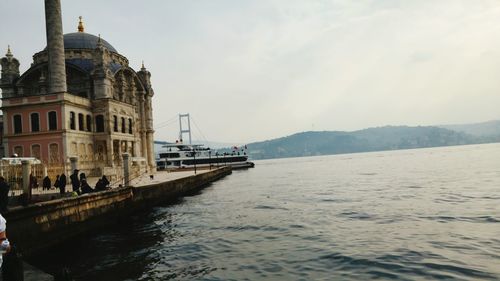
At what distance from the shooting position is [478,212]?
16781 millimetres

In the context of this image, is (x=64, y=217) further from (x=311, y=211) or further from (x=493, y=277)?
(x=493, y=277)

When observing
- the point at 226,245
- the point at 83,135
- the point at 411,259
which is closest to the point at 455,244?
the point at 411,259

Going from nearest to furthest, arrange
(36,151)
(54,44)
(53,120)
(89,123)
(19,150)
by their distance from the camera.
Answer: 1. (53,120)
2. (36,151)
3. (19,150)
4. (54,44)
5. (89,123)

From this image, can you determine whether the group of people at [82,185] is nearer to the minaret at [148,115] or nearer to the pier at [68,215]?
the pier at [68,215]

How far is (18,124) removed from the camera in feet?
118

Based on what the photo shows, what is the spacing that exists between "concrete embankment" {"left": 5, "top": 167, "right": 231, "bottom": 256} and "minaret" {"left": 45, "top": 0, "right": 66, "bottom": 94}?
19353 millimetres

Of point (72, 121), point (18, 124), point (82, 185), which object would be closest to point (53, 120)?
point (72, 121)

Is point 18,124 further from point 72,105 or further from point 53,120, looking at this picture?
point 72,105

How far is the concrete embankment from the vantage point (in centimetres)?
1215

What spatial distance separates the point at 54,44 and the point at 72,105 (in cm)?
631

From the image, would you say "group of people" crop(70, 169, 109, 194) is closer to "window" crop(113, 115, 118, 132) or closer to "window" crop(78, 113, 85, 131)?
"window" crop(78, 113, 85, 131)

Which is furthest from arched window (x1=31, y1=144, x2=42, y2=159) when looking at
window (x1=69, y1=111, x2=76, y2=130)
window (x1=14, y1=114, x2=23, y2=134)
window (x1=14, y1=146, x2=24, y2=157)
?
window (x1=69, y1=111, x2=76, y2=130)

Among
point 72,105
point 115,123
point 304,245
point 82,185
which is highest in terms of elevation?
point 72,105

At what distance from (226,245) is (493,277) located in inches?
310
